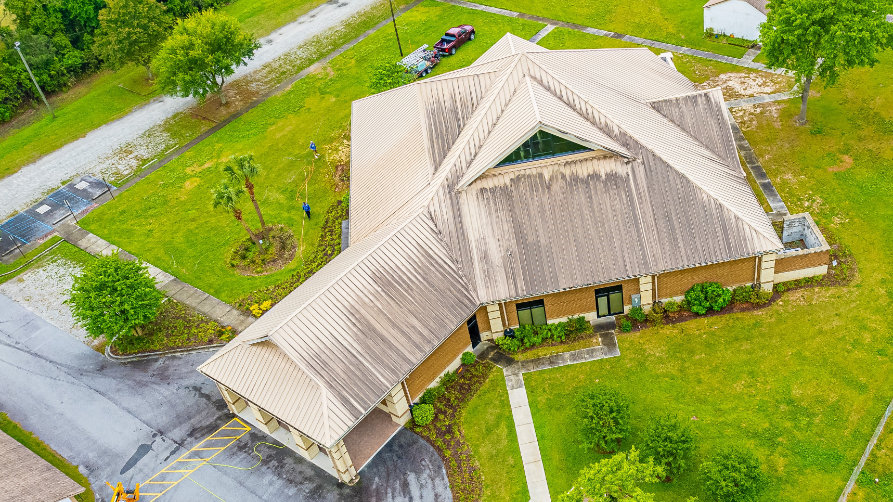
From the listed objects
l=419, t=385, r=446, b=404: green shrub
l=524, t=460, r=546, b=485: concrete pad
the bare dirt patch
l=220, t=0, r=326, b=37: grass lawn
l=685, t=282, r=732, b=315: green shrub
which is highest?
l=220, t=0, r=326, b=37: grass lawn

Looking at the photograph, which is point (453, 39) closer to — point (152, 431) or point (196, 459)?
point (152, 431)

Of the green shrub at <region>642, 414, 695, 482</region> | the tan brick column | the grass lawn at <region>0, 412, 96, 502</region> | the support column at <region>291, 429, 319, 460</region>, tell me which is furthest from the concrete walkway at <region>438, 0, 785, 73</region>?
the grass lawn at <region>0, 412, 96, 502</region>

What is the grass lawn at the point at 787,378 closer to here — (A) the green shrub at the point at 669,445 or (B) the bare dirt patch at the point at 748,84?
(A) the green shrub at the point at 669,445

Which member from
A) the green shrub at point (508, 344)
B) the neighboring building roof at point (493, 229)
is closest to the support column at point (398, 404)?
the neighboring building roof at point (493, 229)

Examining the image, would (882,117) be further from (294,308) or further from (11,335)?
(11,335)

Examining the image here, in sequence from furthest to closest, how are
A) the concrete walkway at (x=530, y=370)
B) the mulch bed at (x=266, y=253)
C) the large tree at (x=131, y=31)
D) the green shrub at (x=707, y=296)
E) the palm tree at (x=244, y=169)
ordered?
the large tree at (x=131, y=31) → the mulch bed at (x=266, y=253) → the palm tree at (x=244, y=169) → the green shrub at (x=707, y=296) → the concrete walkway at (x=530, y=370)

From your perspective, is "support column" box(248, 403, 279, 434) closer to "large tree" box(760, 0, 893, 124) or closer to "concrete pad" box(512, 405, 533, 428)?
"concrete pad" box(512, 405, 533, 428)

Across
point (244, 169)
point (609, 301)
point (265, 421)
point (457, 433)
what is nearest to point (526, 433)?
point (457, 433)
